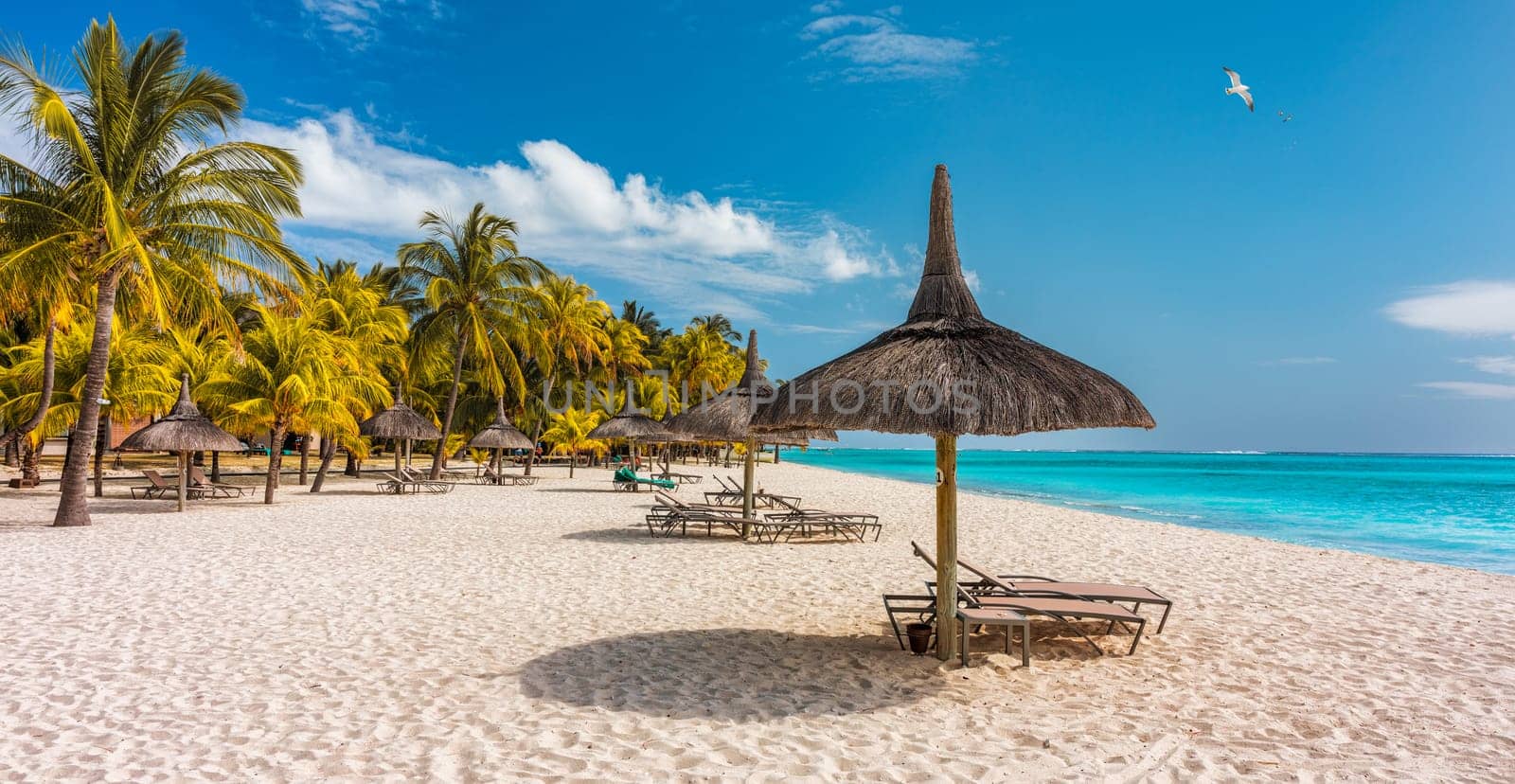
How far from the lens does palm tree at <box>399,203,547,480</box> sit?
22469 mm

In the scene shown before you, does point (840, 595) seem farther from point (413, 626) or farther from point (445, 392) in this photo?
point (445, 392)

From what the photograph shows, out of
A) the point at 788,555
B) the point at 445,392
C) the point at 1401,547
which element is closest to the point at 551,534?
the point at 788,555

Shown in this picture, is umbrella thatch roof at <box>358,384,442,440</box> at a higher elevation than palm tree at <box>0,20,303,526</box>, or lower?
lower

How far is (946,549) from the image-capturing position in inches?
197

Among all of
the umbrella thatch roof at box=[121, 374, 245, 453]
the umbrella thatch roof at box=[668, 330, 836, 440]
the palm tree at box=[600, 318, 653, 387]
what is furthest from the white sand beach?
the palm tree at box=[600, 318, 653, 387]

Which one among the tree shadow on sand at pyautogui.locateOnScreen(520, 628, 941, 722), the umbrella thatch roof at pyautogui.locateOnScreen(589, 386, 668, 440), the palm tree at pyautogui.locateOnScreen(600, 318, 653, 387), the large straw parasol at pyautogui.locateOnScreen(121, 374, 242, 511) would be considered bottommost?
the tree shadow on sand at pyautogui.locateOnScreen(520, 628, 941, 722)

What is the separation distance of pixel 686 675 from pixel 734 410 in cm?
781

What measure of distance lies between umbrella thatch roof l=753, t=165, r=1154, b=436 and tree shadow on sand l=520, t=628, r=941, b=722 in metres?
1.56

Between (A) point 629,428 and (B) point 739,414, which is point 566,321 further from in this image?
(B) point 739,414

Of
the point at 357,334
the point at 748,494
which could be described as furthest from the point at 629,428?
the point at 748,494

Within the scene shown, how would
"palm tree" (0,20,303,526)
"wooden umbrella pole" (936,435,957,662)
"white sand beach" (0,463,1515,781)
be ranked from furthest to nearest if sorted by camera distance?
1. "palm tree" (0,20,303,526)
2. "wooden umbrella pole" (936,435,957,662)
3. "white sand beach" (0,463,1515,781)

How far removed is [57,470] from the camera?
970 inches

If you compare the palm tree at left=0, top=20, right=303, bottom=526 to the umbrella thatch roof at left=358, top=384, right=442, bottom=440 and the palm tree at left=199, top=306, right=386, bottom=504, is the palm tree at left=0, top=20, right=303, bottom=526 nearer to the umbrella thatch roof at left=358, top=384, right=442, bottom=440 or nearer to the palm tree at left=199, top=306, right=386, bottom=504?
the palm tree at left=199, top=306, right=386, bottom=504

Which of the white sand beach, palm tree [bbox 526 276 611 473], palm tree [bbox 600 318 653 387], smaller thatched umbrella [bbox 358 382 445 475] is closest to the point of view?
the white sand beach
